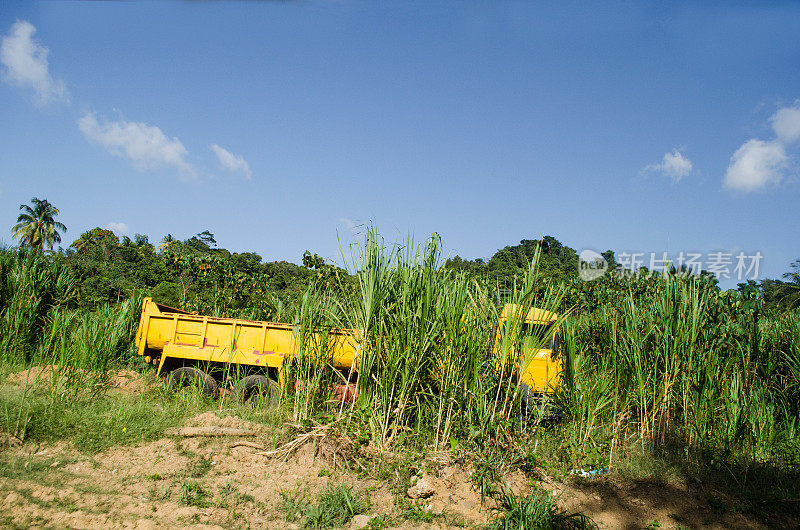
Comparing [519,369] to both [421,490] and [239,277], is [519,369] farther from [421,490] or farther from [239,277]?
[239,277]

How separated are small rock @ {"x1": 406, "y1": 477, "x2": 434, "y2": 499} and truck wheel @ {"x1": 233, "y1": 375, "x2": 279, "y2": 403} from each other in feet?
12.3

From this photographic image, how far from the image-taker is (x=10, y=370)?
8.73 meters

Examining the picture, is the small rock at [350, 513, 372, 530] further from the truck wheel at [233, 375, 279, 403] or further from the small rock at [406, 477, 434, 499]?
the truck wheel at [233, 375, 279, 403]

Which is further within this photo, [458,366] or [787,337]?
[787,337]

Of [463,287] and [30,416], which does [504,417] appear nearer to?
[463,287]

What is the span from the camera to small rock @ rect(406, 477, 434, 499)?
497 centimetres

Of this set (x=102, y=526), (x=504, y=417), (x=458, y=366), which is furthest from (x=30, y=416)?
(x=504, y=417)

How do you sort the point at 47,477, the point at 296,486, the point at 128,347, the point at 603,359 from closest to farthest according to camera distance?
the point at 47,477 < the point at 296,486 < the point at 603,359 < the point at 128,347

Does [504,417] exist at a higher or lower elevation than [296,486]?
higher

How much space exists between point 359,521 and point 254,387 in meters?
4.46

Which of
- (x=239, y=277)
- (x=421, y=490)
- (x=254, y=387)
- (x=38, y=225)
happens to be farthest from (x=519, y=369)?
(x=38, y=225)

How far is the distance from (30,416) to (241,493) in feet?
9.95

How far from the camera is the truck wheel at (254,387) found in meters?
8.12

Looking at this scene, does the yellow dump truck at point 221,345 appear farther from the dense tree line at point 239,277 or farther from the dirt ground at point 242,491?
the dirt ground at point 242,491
